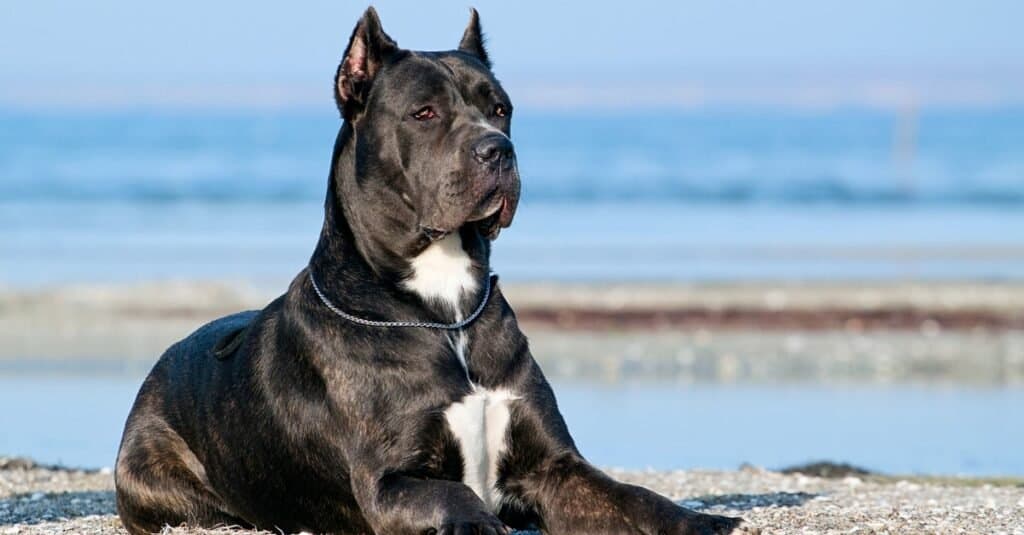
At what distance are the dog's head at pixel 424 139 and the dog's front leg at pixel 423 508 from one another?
984 mm

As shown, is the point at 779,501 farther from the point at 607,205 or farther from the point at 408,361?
the point at 607,205

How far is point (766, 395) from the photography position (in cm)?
1438

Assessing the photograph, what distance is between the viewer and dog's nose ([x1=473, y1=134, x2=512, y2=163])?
618cm

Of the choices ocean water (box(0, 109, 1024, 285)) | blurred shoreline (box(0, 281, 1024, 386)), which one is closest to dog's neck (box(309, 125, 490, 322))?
ocean water (box(0, 109, 1024, 285))

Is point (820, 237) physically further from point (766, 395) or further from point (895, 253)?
point (766, 395)

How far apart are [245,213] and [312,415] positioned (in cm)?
2861

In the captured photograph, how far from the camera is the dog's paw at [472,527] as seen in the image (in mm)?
5723

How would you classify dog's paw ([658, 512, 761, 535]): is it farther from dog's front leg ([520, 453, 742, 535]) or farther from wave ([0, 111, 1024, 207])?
wave ([0, 111, 1024, 207])

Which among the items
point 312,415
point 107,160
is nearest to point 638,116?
point 107,160

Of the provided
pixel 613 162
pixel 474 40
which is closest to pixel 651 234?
pixel 474 40

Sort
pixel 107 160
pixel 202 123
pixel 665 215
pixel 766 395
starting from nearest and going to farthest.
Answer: pixel 766 395 < pixel 665 215 < pixel 107 160 < pixel 202 123

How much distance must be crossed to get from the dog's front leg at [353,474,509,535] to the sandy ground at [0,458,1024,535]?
1.06m

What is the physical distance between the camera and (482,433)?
6277mm

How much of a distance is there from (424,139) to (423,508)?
4.67 ft
